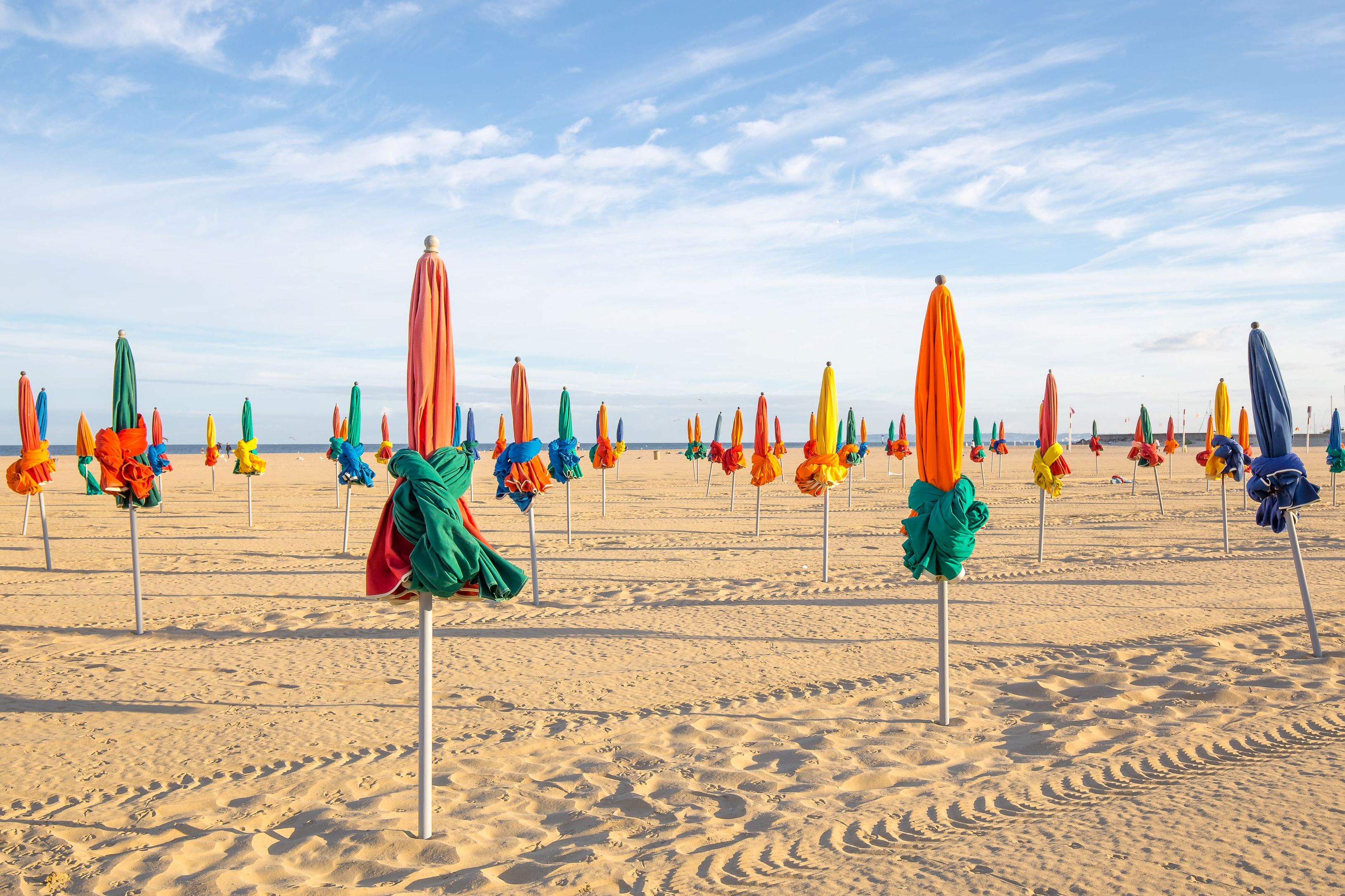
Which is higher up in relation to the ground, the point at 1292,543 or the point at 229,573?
the point at 1292,543

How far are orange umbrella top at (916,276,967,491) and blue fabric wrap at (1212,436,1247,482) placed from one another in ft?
22.2

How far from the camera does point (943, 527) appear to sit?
5988mm

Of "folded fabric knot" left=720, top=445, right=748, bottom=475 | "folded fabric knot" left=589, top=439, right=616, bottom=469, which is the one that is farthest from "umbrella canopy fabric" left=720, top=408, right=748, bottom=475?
"folded fabric knot" left=589, top=439, right=616, bottom=469

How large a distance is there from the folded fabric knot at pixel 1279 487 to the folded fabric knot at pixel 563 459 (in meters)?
7.90

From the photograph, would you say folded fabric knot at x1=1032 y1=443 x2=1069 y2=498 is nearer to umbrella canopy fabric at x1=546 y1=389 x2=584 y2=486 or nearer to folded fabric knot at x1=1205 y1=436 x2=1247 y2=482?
folded fabric knot at x1=1205 y1=436 x2=1247 y2=482

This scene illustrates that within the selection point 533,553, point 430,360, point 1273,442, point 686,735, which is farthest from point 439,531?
point 1273,442

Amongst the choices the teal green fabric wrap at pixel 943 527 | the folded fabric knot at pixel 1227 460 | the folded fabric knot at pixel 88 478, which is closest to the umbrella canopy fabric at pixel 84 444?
the folded fabric knot at pixel 88 478

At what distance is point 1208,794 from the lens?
482 centimetres

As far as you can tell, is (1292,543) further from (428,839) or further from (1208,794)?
(428,839)

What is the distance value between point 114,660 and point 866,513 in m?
19.3

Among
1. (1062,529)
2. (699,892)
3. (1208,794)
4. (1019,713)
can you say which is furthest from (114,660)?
(1062,529)

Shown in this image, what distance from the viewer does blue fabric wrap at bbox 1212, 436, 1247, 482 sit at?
11328mm

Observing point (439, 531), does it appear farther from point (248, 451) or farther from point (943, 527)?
point (248, 451)

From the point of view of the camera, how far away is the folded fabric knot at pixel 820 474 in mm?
12219
